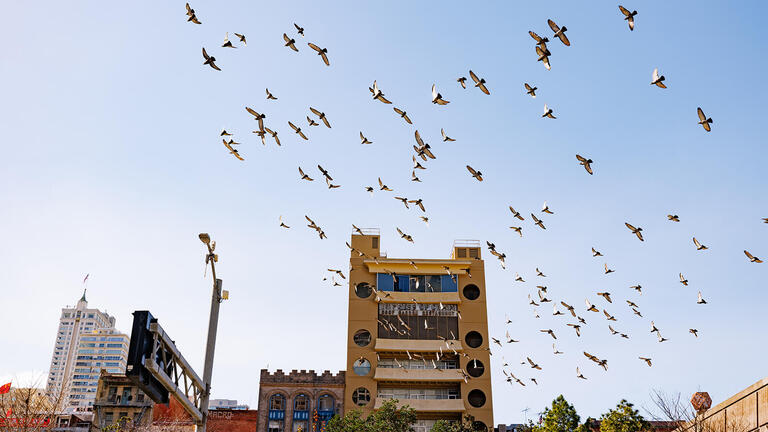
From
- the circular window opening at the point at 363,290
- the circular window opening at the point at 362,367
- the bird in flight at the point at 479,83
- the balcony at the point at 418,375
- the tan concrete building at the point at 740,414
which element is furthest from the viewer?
the circular window opening at the point at 363,290

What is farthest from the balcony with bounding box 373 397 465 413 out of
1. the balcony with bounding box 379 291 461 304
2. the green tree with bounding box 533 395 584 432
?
the green tree with bounding box 533 395 584 432

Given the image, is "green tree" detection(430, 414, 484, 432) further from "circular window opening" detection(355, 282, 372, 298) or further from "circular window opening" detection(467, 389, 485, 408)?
"circular window opening" detection(355, 282, 372, 298)

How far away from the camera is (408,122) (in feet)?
76.8

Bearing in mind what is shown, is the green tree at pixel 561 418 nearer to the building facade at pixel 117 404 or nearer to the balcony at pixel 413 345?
the balcony at pixel 413 345

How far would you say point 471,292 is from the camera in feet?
248

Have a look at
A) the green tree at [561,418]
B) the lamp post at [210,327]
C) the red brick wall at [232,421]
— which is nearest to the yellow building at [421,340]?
the red brick wall at [232,421]

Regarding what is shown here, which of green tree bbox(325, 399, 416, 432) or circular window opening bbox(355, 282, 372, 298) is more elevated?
circular window opening bbox(355, 282, 372, 298)

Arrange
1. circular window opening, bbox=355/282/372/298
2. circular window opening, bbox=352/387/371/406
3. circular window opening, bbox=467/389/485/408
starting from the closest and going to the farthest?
circular window opening, bbox=352/387/371/406, circular window opening, bbox=467/389/485/408, circular window opening, bbox=355/282/372/298

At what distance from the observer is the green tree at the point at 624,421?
138 ft

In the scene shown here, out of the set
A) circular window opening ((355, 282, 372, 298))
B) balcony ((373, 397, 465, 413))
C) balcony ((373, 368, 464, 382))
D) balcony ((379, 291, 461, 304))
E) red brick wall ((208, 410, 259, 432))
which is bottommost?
red brick wall ((208, 410, 259, 432))

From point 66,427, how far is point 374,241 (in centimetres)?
4152

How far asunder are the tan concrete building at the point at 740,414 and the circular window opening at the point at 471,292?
4186 centimetres

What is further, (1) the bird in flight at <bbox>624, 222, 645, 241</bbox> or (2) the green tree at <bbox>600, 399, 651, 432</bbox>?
(2) the green tree at <bbox>600, 399, 651, 432</bbox>

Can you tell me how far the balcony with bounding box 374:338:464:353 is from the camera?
70125 millimetres
